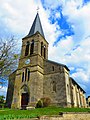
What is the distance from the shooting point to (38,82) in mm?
26750

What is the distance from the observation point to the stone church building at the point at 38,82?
2585 cm

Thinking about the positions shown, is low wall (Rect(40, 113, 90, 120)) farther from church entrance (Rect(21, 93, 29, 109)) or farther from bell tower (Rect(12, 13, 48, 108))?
church entrance (Rect(21, 93, 29, 109))


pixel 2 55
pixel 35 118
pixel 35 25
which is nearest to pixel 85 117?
pixel 35 118

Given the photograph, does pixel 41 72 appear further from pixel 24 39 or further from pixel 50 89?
pixel 24 39

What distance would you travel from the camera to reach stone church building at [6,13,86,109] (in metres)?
25.8

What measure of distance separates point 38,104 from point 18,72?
8957mm

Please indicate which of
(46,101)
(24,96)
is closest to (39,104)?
(46,101)

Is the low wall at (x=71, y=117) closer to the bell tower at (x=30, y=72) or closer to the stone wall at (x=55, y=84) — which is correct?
the stone wall at (x=55, y=84)

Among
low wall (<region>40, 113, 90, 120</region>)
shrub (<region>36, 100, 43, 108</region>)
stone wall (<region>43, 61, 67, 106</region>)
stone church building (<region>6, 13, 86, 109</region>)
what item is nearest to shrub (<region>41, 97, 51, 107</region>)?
shrub (<region>36, 100, 43, 108</region>)

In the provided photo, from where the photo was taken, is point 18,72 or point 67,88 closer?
point 67,88

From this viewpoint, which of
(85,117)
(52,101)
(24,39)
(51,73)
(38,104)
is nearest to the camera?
(85,117)

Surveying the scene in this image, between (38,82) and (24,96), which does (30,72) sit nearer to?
(38,82)

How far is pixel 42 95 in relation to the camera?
27203mm

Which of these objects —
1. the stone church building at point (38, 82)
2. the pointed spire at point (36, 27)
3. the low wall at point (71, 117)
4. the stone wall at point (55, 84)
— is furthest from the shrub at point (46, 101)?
the pointed spire at point (36, 27)
